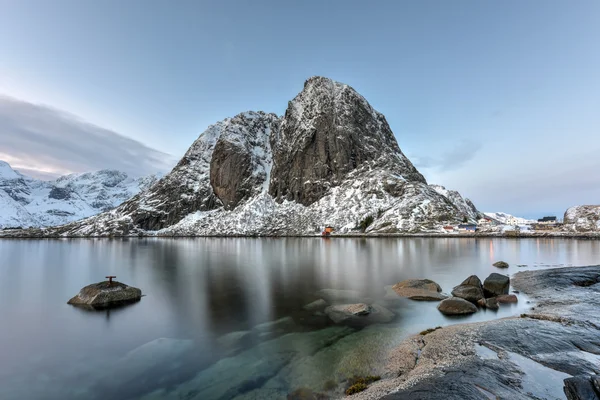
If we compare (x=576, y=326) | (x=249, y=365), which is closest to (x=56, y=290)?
(x=249, y=365)

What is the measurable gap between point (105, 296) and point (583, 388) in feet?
137

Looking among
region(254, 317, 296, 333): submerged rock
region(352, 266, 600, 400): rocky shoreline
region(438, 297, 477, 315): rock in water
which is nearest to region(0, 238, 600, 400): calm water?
region(254, 317, 296, 333): submerged rock

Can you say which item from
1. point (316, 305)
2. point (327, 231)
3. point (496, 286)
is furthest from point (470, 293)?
point (327, 231)

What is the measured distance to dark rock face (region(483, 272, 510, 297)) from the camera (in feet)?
115

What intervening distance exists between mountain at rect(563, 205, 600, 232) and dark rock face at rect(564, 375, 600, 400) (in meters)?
185

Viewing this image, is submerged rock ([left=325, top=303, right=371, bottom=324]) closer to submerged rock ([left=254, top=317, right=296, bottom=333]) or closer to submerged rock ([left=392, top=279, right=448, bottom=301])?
submerged rock ([left=254, top=317, right=296, bottom=333])

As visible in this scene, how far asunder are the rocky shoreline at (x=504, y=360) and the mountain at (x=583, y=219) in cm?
16690

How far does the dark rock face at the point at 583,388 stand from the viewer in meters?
12.7

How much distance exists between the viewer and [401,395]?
13586mm

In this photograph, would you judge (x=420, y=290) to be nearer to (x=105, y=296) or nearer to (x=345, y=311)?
(x=345, y=311)

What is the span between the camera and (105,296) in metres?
34.7

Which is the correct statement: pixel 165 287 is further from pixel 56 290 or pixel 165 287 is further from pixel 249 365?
pixel 249 365

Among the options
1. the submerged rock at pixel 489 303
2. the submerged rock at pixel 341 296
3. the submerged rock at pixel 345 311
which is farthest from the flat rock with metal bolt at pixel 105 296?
the submerged rock at pixel 489 303

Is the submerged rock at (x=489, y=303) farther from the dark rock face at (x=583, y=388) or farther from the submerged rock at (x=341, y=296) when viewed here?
the dark rock face at (x=583, y=388)
